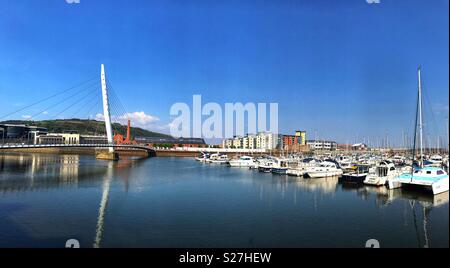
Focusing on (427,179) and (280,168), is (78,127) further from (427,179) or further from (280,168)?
(427,179)

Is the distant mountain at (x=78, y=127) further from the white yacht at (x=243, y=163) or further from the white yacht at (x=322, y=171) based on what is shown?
the white yacht at (x=322, y=171)

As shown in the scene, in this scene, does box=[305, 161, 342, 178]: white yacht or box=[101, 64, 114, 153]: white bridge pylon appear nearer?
box=[305, 161, 342, 178]: white yacht

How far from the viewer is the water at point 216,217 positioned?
2986mm

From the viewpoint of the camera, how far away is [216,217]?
12.8 ft

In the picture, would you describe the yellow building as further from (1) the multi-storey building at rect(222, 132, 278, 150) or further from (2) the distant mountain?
(2) the distant mountain

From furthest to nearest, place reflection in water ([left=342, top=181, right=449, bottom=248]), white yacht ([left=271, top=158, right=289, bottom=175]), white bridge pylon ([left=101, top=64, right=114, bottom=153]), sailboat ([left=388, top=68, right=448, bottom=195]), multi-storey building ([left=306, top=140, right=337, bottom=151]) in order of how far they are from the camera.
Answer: multi-storey building ([left=306, top=140, right=337, bottom=151]) < white bridge pylon ([left=101, top=64, right=114, bottom=153]) < white yacht ([left=271, top=158, right=289, bottom=175]) < sailboat ([left=388, top=68, right=448, bottom=195]) < reflection in water ([left=342, top=181, right=449, bottom=248])

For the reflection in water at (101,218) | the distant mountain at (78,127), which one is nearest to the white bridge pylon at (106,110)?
the reflection in water at (101,218)

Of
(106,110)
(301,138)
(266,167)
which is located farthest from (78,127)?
(266,167)

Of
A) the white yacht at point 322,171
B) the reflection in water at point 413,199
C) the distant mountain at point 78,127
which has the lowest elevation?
the reflection in water at point 413,199

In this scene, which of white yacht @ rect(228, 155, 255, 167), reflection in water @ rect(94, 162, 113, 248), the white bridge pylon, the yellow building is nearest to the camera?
reflection in water @ rect(94, 162, 113, 248)

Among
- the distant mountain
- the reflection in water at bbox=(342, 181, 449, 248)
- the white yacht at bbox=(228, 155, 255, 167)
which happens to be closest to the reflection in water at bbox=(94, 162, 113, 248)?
the reflection in water at bbox=(342, 181, 449, 248)

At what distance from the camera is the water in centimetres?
299
